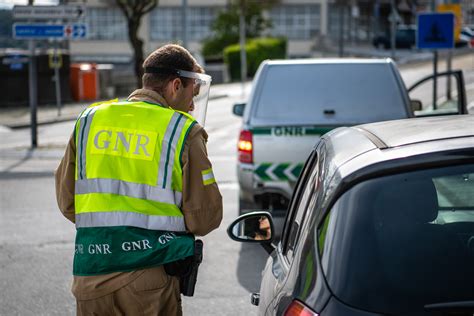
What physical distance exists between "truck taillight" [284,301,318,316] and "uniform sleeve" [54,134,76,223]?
1491 millimetres

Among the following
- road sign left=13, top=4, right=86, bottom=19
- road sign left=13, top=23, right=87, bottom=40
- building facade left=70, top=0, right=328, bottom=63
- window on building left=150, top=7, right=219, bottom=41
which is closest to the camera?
road sign left=13, top=23, right=87, bottom=40

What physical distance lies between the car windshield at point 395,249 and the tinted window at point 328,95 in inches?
269

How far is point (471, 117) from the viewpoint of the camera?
3896 millimetres

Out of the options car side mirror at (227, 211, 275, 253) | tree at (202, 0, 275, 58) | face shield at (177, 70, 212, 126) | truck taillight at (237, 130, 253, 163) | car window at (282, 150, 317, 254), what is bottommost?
tree at (202, 0, 275, 58)

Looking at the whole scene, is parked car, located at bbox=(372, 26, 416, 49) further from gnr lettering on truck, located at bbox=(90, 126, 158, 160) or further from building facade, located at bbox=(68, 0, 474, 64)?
gnr lettering on truck, located at bbox=(90, 126, 158, 160)

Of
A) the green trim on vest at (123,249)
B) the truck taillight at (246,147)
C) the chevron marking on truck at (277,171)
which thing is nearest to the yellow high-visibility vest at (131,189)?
the green trim on vest at (123,249)

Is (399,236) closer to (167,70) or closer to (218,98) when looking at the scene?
(167,70)

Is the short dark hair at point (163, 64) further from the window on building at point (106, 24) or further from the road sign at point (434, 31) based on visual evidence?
the window on building at point (106, 24)

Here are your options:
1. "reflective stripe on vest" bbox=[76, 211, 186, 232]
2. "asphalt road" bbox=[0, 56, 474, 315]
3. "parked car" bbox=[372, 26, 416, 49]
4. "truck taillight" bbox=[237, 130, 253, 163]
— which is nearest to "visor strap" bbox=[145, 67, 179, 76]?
"reflective stripe on vest" bbox=[76, 211, 186, 232]

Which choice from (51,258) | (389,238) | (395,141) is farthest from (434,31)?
(389,238)

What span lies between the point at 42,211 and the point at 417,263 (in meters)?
10.1

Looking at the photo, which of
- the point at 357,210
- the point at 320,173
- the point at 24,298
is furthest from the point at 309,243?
the point at 24,298

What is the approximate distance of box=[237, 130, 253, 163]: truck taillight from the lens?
9.98 meters

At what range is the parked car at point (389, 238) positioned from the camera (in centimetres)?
286
